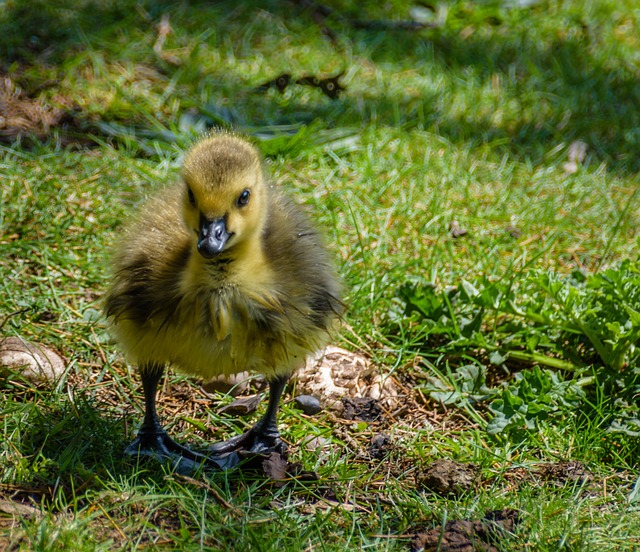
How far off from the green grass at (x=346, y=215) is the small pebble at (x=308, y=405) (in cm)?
4

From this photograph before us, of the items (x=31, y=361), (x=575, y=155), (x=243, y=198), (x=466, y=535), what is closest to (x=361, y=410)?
(x=466, y=535)

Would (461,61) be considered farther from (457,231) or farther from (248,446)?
(248,446)

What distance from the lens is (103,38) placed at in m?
4.80

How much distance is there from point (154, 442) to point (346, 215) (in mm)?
1499

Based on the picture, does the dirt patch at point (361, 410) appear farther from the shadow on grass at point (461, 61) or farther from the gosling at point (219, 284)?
the shadow on grass at point (461, 61)

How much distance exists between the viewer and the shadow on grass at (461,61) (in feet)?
15.1

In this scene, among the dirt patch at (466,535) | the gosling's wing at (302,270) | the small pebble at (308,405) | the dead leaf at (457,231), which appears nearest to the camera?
the dirt patch at (466,535)

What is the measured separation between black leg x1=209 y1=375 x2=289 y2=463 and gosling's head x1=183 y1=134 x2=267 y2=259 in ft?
1.77

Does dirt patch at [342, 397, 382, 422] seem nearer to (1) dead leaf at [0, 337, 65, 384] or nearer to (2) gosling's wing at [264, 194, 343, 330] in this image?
(2) gosling's wing at [264, 194, 343, 330]

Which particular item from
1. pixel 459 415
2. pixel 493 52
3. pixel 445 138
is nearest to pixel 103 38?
pixel 445 138

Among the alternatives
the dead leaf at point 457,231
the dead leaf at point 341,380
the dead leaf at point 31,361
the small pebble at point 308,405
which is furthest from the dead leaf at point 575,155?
the dead leaf at point 31,361

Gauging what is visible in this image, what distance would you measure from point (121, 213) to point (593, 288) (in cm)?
187

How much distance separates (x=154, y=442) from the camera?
2.67 m

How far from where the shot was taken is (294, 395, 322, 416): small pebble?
9.77 feet
